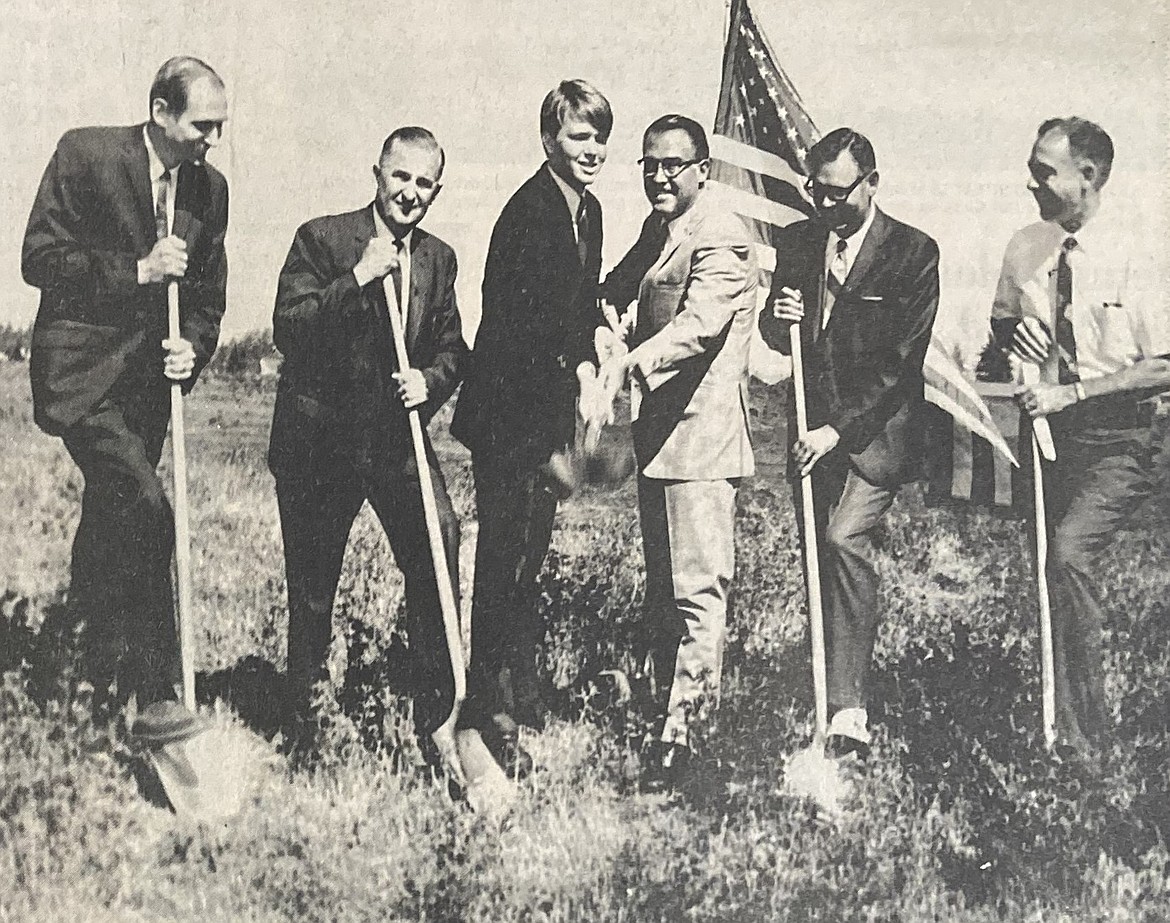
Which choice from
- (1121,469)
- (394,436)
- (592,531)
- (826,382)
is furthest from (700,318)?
(1121,469)

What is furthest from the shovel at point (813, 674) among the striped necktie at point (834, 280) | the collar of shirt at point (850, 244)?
the collar of shirt at point (850, 244)

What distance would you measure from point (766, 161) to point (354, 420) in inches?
80.8

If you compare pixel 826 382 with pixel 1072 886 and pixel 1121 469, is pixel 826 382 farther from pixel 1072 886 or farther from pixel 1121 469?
pixel 1072 886

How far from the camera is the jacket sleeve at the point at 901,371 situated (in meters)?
5.02

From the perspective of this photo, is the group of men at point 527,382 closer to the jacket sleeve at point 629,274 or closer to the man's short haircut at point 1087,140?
the jacket sleeve at point 629,274

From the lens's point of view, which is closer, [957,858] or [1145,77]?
[957,858]

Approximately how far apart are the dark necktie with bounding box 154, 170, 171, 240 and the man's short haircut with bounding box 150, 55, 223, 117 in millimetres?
280

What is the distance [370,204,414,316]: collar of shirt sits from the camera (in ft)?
16.0

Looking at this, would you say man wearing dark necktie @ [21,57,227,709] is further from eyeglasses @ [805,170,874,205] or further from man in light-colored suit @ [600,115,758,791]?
eyeglasses @ [805,170,874,205]

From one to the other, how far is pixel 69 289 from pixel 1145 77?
4.68 metres

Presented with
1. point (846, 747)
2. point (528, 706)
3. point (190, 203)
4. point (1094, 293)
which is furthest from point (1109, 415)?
point (190, 203)

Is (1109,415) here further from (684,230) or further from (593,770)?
(593,770)

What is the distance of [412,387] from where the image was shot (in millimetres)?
4840

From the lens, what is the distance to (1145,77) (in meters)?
5.25
